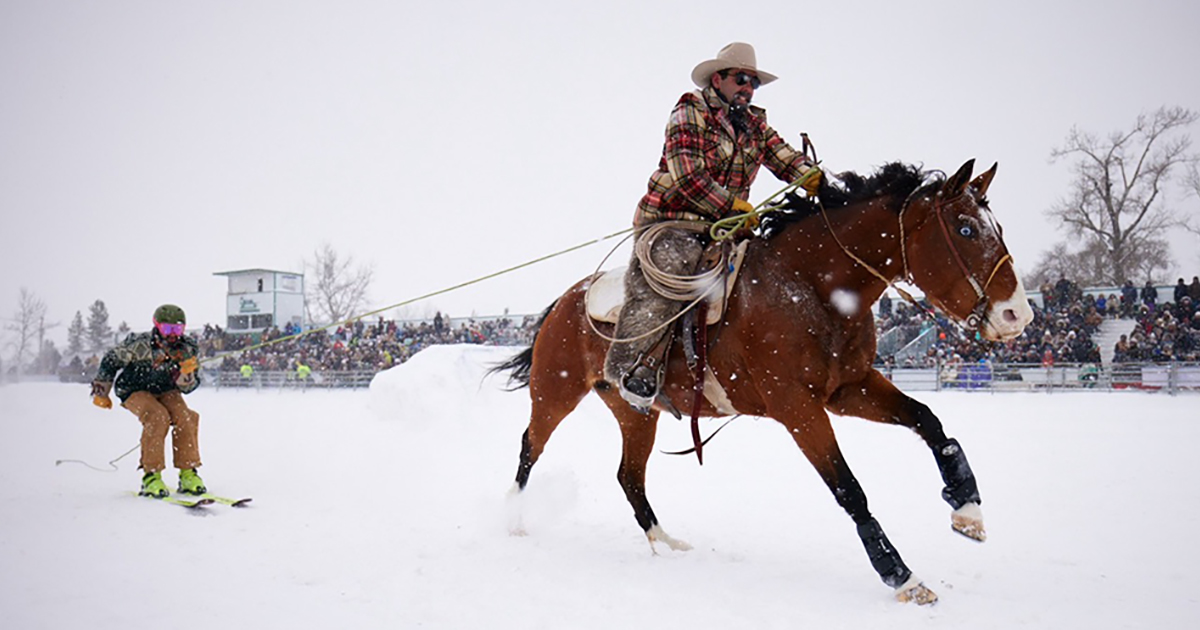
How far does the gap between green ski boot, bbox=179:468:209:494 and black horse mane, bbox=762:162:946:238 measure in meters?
5.51

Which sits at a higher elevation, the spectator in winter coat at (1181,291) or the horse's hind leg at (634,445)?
the spectator in winter coat at (1181,291)

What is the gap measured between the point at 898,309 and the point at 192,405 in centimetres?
2061

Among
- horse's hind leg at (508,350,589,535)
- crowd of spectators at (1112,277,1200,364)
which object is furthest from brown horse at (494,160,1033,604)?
crowd of spectators at (1112,277,1200,364)

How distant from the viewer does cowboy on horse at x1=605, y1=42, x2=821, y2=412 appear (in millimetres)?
4383

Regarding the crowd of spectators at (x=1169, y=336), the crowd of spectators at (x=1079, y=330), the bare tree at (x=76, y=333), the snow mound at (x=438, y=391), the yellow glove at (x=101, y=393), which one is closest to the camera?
the yellow glove at (x=101, y=393)

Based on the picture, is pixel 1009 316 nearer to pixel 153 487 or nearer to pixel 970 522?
pixel 970 522

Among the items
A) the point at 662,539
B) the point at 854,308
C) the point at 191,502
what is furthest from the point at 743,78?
the point at 191,502

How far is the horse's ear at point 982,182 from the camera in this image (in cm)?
371

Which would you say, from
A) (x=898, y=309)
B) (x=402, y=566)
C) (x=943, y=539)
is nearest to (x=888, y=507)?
(x=943, y=539)

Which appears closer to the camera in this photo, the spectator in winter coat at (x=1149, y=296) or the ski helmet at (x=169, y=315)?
the ski helmet at (x=169, y=315)

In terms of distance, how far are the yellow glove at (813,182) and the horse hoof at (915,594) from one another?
226cm

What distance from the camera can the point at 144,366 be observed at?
22.4 feet

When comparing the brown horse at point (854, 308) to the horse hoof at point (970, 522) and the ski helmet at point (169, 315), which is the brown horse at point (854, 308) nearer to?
the horse hoof at point (970, 522)

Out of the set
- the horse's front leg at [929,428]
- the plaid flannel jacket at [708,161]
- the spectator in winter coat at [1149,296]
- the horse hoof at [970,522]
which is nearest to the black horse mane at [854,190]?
the plaid flannel jacket at [708,161]
